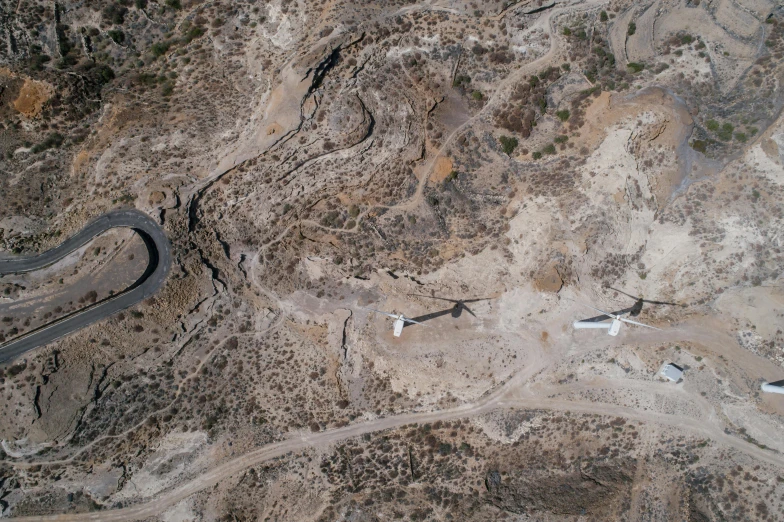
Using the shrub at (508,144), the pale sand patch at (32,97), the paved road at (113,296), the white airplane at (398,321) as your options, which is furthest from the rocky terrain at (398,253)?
the paved road at (113,296)

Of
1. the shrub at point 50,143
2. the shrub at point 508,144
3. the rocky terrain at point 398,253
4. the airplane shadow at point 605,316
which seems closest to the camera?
the rocky terrain at point 398,253

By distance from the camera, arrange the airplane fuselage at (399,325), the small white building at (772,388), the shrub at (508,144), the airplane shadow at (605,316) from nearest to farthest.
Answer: the airplane fuselage at (399,325), the small white building at (772,388), the shrub at (508,144), the airplane shadow at (605,316)

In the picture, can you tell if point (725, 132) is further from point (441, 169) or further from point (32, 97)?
point (32, 97)

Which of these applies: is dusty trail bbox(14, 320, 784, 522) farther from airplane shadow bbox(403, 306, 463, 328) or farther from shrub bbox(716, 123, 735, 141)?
shrub bbox(716, 123, 735, 141)

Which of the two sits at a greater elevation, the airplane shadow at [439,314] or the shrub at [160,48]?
the shrub at [160,48]

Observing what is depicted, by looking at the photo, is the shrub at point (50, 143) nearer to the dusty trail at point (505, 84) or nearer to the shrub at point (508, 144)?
the dusty trail at point (505, 84)

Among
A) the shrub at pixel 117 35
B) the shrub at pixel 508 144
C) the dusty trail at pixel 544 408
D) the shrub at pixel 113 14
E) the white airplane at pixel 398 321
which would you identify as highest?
the shrub at pixel 113 14

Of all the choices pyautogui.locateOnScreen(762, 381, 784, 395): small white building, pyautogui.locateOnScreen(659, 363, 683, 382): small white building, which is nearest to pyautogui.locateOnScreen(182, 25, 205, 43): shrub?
pyautogui.locateOnScreen(659, 363, 683, 382): small white building
